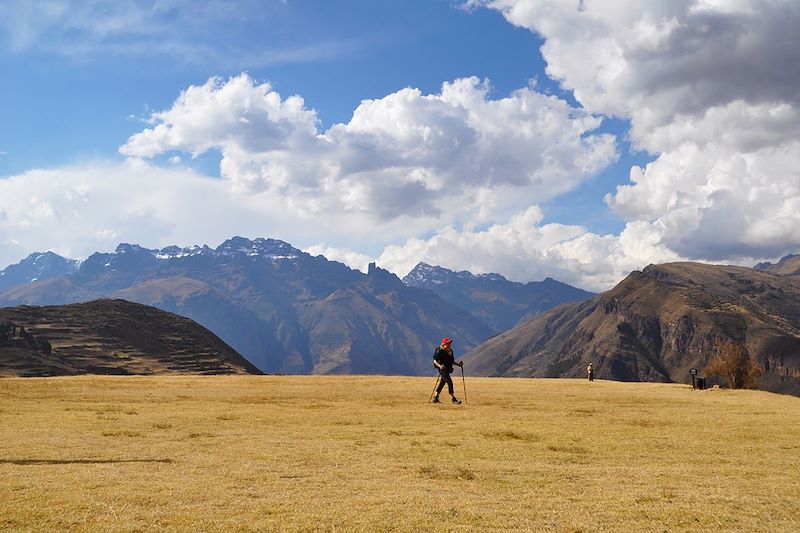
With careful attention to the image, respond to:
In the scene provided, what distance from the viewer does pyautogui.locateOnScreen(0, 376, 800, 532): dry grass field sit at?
11375mm

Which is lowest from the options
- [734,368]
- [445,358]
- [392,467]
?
[392,467]

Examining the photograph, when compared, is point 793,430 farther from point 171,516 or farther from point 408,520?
point 171,516

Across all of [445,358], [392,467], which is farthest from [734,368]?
[392,467]

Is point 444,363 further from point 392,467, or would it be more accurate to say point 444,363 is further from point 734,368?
point 734,368

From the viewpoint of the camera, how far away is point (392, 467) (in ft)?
52.6

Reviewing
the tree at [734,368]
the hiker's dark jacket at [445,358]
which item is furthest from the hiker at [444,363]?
the tree at [734,368]

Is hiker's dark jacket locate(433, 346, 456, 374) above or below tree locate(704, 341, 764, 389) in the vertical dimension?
above

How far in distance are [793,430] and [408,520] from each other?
1902cm

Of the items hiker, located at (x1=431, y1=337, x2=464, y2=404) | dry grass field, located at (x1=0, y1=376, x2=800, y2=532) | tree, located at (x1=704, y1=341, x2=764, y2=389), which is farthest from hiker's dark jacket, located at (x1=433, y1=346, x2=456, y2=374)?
tree, located at (x1=704, y1=341, x2=764, y2=389)

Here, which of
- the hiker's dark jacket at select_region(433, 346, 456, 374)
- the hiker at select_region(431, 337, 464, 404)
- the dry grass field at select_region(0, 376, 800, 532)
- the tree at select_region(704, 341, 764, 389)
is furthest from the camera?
the tree at select_region(704, 341, 764, 389)

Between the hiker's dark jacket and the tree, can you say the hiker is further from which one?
the tree

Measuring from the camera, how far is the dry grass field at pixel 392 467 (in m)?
11.4

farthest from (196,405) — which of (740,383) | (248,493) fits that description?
(740,383)

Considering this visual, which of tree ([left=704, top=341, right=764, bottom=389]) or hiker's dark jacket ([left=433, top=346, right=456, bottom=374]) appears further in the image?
tree ([left=704, top=341, right=764, bottom=389])
